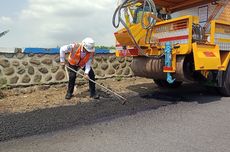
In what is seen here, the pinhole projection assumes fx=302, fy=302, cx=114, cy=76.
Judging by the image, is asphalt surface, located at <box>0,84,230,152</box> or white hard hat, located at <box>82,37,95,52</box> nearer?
asphalt surface, located at <box>0,84,230,152</box>

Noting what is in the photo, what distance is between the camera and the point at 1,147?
368 cm

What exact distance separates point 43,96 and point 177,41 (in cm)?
311

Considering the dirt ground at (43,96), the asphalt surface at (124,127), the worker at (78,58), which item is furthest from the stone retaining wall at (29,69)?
the asphalt surface at (124,127)

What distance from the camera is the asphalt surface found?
3654 millimetres

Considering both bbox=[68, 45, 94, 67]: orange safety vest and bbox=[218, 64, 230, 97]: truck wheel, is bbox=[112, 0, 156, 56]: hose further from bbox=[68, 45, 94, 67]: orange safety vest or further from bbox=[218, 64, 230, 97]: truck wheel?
bbox=[218, 64, 230, 97]: truck wheel

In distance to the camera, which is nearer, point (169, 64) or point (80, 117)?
point (80, 117)

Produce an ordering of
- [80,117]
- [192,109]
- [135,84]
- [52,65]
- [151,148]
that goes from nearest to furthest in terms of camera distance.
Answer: [151,148] → [80,117] → [192,109] → [52,65] → [135,84]

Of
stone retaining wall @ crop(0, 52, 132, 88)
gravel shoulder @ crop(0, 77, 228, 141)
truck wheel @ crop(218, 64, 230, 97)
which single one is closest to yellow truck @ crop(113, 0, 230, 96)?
truck wheel @ crop(218, 64, 230, 97)

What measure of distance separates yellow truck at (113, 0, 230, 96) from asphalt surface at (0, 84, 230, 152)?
60 cm

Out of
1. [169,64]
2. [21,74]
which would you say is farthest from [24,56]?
[169,64]

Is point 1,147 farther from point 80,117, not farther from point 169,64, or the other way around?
point 169,64

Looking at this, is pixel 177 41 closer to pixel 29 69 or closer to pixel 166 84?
pixel 166 84

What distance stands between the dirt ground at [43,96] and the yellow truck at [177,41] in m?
1.18

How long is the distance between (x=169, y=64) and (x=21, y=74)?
352 cm
